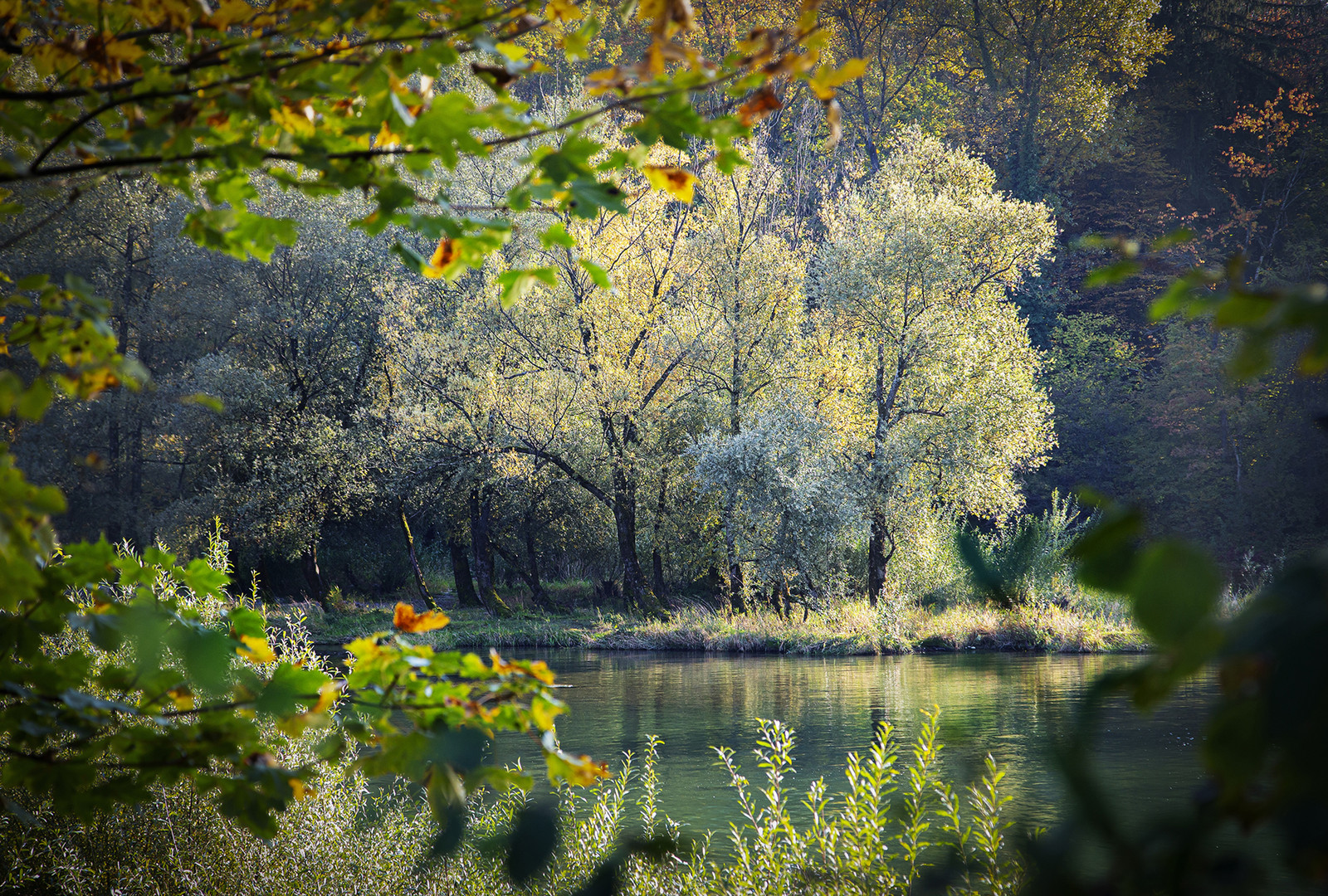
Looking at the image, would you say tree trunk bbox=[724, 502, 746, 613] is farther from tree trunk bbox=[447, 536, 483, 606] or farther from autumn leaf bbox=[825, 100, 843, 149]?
autumn leaf bbox=[825, 100, 843, 149]

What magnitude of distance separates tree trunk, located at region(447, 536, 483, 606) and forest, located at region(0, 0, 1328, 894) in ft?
1.43

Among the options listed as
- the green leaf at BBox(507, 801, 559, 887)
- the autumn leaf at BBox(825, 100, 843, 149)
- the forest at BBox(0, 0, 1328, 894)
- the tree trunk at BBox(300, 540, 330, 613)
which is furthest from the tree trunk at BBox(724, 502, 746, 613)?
the green leaf at BBox(507, 801, 559, 887)

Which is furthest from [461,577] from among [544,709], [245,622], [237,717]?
[544,709]

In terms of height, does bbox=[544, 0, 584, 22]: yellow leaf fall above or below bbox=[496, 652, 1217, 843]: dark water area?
above

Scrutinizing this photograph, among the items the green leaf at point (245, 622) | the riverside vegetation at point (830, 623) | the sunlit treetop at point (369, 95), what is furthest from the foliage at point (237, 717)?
the riverside vegetation at point (830, 623)

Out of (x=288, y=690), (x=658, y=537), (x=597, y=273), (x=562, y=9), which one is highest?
(x=562, y=9)

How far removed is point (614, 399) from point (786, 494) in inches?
187

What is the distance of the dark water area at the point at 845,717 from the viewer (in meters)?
7.42

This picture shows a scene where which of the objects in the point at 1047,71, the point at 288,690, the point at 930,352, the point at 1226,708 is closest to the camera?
the point at 1226,708

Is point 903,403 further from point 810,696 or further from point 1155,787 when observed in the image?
point 1155,787

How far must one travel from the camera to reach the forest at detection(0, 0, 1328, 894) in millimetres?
1586

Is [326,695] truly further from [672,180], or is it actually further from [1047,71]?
[1047,71]

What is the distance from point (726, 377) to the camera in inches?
926

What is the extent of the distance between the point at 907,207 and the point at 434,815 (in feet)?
72.8
